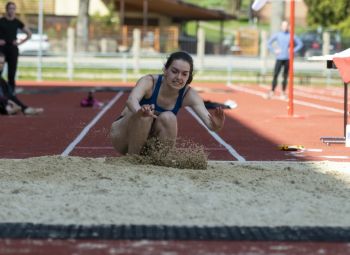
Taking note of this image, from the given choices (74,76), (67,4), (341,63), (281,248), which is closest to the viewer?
Answer: (281,248)

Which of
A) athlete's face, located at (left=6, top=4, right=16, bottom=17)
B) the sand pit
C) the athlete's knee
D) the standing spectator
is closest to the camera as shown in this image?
the sand pit

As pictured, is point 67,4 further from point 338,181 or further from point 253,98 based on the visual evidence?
point 338,181

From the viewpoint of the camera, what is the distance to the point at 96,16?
51531 millimetres

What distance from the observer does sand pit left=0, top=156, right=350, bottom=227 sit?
6148 millimetres

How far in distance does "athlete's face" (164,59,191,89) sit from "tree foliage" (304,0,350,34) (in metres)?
46.9

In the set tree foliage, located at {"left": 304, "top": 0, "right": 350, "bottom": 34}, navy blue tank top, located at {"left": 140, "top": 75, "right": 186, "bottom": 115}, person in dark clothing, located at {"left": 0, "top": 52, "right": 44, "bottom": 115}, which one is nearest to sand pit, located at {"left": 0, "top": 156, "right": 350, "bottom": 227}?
navy blue tank top, located at {"left": 140, "top": 75, "right": 186, "bottom": 115}

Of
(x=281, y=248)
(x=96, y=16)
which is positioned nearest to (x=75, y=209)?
(x=281, y=248)

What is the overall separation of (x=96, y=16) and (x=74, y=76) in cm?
1880

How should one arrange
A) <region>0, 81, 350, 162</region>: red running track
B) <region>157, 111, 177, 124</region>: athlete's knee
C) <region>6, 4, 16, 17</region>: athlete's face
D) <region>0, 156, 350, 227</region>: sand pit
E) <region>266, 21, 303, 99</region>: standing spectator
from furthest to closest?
<region>266, 21, 303, 99</region>: standing spectator
<region>6, 4, 16, 17</region>: athlete's face
<region>0, 81, 350, 162</region>: red running track
<region>157, 111, 177, 124</region>: athlete's knee
<region>0, 156, 350, 227</region>: sand pit

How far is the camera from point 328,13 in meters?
57.5

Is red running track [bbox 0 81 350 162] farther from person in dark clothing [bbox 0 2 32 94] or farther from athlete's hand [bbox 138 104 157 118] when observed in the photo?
athlete's hand [bbox 138 104 157 118]

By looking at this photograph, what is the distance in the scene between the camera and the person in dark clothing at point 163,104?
8086mm

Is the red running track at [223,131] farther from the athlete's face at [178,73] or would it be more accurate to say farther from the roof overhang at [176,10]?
the roof overhang at [176,10]

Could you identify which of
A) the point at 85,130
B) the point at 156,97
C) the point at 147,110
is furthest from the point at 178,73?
the point at 85,130
